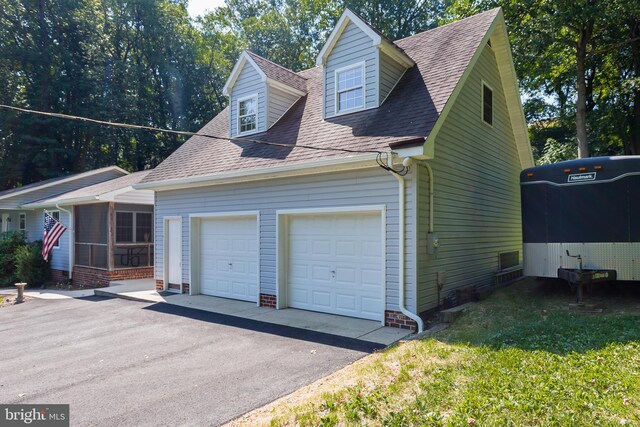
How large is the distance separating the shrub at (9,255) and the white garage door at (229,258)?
9.90 m

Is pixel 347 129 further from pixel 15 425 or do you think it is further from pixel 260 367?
pixel 15 425

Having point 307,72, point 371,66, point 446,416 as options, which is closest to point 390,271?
point 446,416

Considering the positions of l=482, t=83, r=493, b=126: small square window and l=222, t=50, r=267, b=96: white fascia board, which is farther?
l=222, t=50, r=267, b=96: white fascia board

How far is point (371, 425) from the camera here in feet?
11.9

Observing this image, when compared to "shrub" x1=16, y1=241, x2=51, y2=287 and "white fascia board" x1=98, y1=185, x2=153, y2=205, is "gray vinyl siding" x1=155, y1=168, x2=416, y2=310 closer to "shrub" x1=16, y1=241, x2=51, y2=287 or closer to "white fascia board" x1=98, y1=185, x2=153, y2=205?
"white fascia board" x1=98, y1=185, x2=153, y2=205

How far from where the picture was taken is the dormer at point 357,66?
870 cm

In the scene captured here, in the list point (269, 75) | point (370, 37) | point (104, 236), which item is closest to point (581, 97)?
point (370, 37)

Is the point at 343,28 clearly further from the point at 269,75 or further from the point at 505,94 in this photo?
the point at 505,94

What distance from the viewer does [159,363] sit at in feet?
18.9

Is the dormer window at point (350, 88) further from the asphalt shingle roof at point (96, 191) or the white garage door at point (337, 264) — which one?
the asphalt shingle roof at point (96, 191)

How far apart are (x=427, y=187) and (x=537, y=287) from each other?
4.03 metres

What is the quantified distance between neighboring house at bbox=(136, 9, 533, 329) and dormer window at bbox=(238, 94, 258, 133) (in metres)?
0.04

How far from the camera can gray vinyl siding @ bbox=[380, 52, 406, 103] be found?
28.6ft

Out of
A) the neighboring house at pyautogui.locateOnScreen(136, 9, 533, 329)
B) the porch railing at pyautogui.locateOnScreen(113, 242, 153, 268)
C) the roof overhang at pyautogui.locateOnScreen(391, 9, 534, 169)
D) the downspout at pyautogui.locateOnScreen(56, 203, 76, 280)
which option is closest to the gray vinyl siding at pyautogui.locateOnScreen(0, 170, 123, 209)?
the downspout at pyautogui.locateOnScreen(56, 203, 76, 280)
